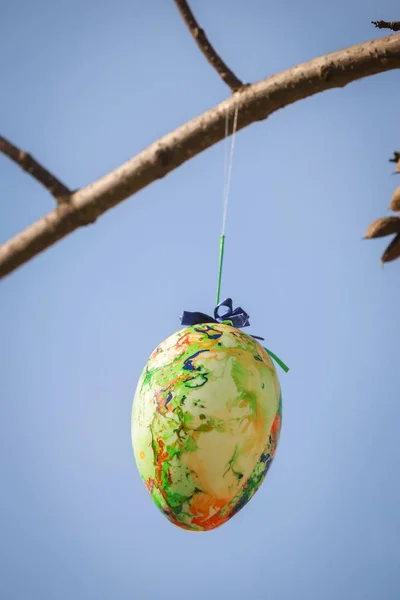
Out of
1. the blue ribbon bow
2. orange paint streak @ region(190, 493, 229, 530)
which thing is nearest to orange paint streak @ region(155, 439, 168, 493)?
orange paint streak @ region(190, 493, 229, 530)

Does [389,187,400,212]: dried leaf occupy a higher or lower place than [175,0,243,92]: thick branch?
lower

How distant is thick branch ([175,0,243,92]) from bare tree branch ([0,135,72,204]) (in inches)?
17.2

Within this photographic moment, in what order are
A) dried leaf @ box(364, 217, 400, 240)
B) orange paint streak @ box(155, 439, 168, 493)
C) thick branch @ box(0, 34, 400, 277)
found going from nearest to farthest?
1. dried leaf @ box(364, 217, 400, 240)
2. thick branch @ box(0, 34, 400, 277)
3. orange paint streak @ box(155, 439, 168, 493)

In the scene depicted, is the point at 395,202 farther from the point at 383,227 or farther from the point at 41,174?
the point at 41,174

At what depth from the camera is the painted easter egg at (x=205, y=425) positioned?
68.4 inches

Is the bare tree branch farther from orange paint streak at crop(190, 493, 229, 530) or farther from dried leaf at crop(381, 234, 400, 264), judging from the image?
orange paint streak at crop(190, 493, 229, 530)

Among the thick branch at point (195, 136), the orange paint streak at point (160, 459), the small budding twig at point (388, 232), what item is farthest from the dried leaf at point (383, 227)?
the orange paint streak at point (160, 459)

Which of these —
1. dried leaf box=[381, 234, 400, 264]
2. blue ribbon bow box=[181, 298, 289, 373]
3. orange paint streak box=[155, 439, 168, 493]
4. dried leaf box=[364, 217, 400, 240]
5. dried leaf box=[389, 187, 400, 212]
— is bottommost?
orange paint streak box=[155, 439, 168, 493]

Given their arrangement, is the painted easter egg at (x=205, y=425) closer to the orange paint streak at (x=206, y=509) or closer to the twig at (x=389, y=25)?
the orange paint streak at (x=206, y=509)

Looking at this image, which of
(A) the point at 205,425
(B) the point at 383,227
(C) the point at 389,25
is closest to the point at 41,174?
(B) the point at 383,227

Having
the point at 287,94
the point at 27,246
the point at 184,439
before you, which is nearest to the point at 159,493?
the point at 184,439

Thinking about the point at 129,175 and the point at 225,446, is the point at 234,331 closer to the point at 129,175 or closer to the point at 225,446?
the point at 225,446

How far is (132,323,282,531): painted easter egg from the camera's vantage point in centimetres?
174

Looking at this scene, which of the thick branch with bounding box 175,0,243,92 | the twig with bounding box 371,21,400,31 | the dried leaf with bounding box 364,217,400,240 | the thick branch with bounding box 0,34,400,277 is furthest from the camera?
the twig with bounding box 371,21,400,31
